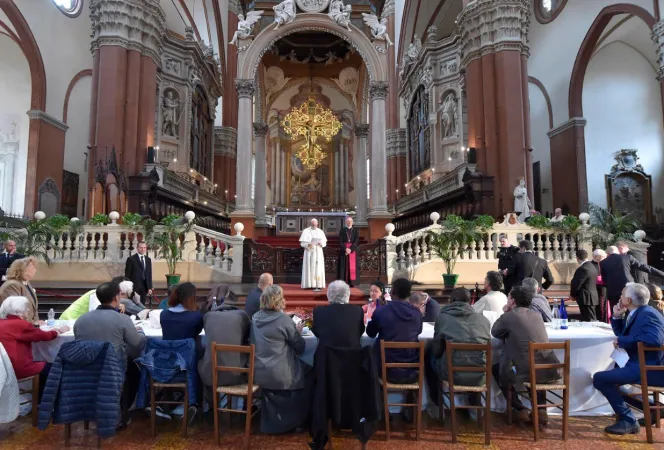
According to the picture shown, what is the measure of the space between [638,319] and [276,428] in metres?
2.96

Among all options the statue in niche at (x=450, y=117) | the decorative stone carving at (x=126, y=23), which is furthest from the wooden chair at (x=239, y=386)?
the statue in niche at (x=450, y=117)

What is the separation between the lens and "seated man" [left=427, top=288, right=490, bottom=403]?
3.36 m

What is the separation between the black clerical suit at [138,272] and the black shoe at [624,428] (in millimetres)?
6077

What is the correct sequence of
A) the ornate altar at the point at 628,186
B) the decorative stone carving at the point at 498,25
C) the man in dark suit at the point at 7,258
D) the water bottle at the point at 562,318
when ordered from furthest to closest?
the ornate altar at the point at 628,186
the decorative stone carving at the point at 498,25
the man in dark suit at the point at 7,258
the water bottle at the point at 562,318

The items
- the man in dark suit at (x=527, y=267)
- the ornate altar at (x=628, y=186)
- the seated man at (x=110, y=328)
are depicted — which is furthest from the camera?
the ornate altar at (x=628, y=186)

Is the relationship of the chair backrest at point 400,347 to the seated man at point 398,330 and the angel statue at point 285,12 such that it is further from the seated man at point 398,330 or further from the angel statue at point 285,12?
the angel statue at point 285,12

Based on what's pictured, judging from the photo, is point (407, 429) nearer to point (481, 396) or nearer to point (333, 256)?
point (481, 396)

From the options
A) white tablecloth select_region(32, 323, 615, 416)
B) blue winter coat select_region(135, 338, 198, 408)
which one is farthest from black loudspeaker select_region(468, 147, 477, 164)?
blue winter coat select_region(135, 338, 198, 408)

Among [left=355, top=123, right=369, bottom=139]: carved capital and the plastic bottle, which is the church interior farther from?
the plastic bottle

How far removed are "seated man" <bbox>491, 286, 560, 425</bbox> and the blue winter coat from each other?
2469mm

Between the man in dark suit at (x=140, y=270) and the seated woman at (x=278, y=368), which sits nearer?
the seated woman at (x=278, y=368)

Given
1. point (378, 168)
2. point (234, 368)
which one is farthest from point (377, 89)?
point (234, 368)

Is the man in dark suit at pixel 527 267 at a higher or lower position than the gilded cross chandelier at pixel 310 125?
lower

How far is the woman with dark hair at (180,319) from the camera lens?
3395mm
